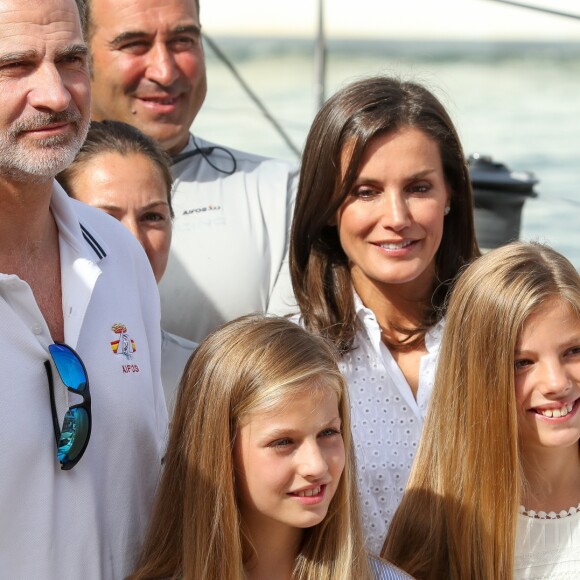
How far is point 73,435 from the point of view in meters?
1.98

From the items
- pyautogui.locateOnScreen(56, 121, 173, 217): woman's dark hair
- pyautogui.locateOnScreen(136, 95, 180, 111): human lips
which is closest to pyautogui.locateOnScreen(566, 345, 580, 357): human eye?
pyautogui.locateOnScreen(56, 121, 173, 217): woman's dark hair

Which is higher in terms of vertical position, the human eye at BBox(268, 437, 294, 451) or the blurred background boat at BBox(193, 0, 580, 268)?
the blurred background boat at BBox(193, 0, 580, 268)

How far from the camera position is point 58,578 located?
199 centimetres

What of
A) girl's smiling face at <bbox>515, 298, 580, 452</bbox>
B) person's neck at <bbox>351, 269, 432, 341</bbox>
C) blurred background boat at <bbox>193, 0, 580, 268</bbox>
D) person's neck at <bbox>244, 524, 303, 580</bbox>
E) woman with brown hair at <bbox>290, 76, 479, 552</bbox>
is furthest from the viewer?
blurred background boat at <bbox>193, 0, 580, 268</bbox>

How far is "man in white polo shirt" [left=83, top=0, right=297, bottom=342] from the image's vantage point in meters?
3.17

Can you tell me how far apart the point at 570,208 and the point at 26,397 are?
21.2ft

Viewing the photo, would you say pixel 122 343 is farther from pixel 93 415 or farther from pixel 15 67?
pixel 15 67

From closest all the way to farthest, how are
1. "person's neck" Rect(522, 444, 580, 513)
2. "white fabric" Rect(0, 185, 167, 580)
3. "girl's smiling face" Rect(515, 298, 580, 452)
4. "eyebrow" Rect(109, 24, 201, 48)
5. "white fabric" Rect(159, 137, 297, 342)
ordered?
"white fabric" Rect(0, 185, 167, 580)
"girl's smiling face" Rect(515, 298, 580, 452)
"person's neck" Rect(522, 444, 580, 513)
"white fabric" Rect(159, 137, 297, 342)
"eyebrow" Rect(109, 24, 201, 48)

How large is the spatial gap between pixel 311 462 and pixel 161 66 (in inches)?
61.7

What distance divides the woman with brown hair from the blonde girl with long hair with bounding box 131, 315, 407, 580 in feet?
1.48

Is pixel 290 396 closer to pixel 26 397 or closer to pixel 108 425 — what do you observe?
pixel 108 425

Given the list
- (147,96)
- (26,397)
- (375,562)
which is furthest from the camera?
(147,96)

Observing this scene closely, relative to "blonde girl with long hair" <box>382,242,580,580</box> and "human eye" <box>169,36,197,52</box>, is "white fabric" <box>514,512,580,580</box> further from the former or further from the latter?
"human eye" <box>169,36,197,52</box>

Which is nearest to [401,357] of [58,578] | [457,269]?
[457,269]
